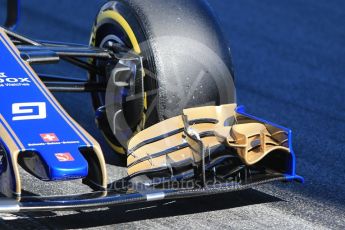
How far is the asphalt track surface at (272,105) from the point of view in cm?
420

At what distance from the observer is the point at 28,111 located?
165 inches

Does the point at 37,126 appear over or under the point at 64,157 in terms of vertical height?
over

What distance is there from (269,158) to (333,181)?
81 cm

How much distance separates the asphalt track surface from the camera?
4199mm

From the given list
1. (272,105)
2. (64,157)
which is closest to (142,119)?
(64,157)

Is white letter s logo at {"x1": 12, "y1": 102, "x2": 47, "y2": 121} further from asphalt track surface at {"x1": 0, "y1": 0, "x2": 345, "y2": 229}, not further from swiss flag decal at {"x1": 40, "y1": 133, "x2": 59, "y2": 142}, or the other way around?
asphalt track surface at {"x1": 0, "y1": 0, "x2": 345, "y2": 229}

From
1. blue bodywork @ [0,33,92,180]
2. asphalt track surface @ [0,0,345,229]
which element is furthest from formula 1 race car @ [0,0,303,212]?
asphalt track surface @ [0,0,345,229]

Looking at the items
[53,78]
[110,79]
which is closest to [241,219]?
[110,79]

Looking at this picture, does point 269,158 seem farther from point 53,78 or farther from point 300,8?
point 300,8

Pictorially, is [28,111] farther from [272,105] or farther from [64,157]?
[272,105]

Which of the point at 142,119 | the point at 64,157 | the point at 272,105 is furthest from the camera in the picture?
the point at 272,105

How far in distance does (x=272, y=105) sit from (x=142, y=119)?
215 cm

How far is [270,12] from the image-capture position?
31.0ft

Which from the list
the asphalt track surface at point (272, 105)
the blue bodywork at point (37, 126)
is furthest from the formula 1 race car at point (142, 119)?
the asphalt track surface at point (272, 105)
